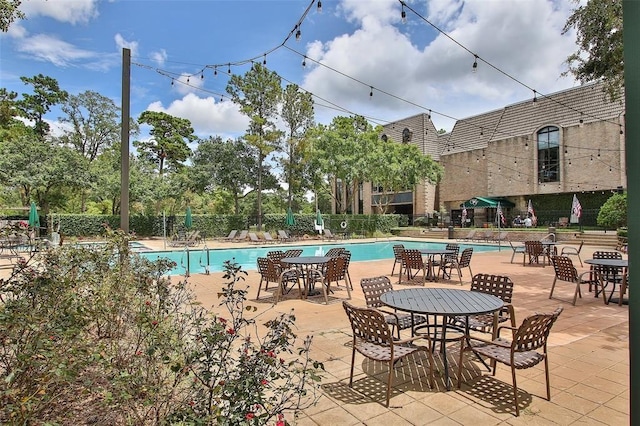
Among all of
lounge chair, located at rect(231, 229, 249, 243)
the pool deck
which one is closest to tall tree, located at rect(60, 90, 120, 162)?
lounge chair, located at rect(231, 229, 249, 243)

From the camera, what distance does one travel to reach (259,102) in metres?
25.4

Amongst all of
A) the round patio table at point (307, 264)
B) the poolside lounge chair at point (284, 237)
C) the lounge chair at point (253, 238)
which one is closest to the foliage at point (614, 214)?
the poolside lounge chair at point (284, 237)

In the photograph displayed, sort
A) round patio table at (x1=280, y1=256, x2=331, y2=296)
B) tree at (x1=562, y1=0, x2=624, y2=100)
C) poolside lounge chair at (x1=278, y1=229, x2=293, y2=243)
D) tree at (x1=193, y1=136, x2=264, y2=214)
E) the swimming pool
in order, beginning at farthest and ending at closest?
tree at (x1=193, y1=136, x2=264, y2=214) < poolside lounge chair at (x1=278, y1=229, x2=293, y2=243) < the swimming pool < tree at (x1=562, y1=0, x2=624, y2=100) < round patio table at (x1=280, y1=256, x2=331, y2=296)

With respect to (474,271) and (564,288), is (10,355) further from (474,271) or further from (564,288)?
(474,271)

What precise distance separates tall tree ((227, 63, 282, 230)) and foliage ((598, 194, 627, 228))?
65.1 ft

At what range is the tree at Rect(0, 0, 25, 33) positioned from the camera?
6.04 metres

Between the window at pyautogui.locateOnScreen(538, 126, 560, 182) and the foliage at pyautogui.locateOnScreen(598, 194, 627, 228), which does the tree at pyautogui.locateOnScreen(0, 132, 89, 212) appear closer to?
the foliage at pyautogui.locateOnScreen(598, 194, 627, 228)

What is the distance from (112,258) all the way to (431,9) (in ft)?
23.9

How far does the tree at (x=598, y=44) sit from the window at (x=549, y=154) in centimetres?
2167

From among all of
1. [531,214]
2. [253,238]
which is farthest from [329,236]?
[531,214]

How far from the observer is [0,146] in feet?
63.3

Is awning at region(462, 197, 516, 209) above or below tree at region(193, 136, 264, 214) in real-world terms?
below

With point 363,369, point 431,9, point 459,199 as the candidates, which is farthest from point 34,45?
point 459,199

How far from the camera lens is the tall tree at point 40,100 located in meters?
28.2
